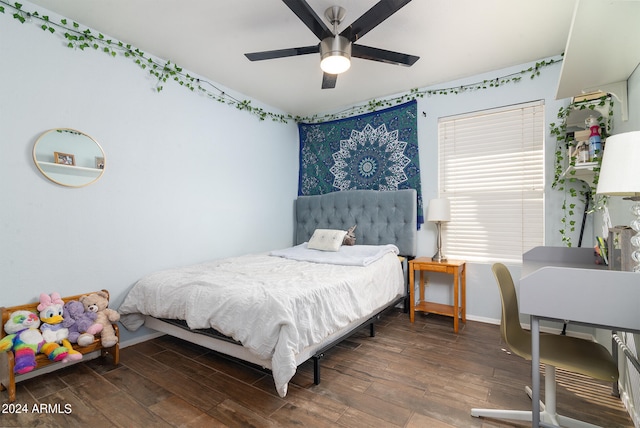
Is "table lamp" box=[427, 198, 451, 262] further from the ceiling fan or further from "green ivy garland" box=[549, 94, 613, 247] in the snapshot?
the ceiling fan

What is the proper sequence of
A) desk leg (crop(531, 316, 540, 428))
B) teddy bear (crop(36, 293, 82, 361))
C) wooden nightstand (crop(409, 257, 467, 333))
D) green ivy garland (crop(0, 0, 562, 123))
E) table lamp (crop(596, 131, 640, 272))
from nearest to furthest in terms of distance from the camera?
table lamp (crop(596, 131, 640, 272)), desk leg (crop(531, 316, 540, 428)), teddy bear (crop(36, 293, 82, 361)), green ivy garland (crop(0, 0, 562, 123)), wooden nightstand (crop(409, 257, 467, 333))

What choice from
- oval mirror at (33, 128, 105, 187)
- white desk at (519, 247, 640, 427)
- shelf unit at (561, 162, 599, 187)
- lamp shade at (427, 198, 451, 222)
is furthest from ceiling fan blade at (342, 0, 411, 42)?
oval mirror at (33, 128, 105, 187)

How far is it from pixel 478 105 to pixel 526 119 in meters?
0.49

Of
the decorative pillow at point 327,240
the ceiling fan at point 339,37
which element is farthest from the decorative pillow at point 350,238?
the ceiling fan at point 339,37

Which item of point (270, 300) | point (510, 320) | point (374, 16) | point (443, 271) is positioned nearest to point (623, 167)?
point (510, 320)

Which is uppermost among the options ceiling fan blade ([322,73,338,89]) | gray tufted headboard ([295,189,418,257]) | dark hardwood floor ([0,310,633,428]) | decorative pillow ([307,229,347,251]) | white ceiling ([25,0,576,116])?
white ceiling ([25,0,576,116])

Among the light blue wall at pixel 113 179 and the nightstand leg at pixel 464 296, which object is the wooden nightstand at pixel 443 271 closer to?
the nightstand leg at pixel 464 296

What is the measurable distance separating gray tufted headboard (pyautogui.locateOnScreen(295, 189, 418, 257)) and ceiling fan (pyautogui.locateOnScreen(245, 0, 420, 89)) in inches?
67.1

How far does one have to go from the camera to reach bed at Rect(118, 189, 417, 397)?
71.3 inches

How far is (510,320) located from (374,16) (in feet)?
6.44

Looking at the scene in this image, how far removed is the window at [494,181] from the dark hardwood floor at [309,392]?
1192 millimetres

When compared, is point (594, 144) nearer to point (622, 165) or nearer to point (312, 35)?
point (622, 165)

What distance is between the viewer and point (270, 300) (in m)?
1.83

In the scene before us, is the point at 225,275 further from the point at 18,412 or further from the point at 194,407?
the point at 18,412
